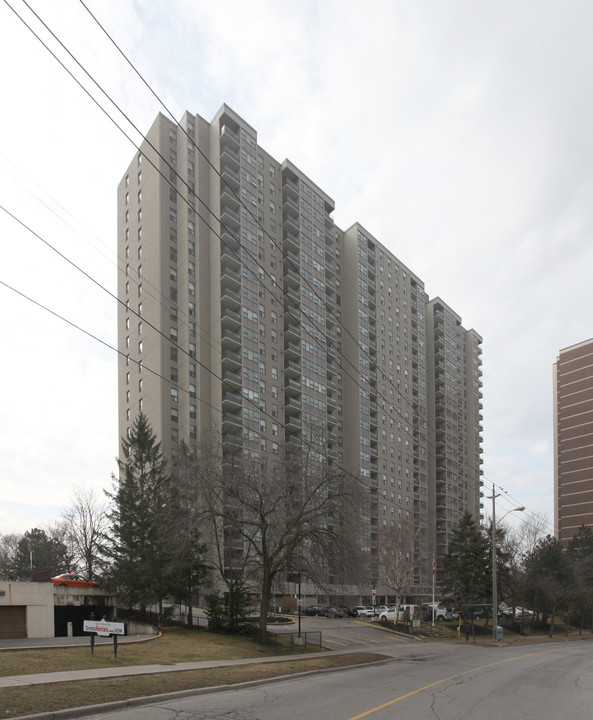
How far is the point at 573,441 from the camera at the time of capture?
477ft

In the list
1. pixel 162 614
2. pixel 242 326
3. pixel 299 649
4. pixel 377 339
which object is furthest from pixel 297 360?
pixel 299 649

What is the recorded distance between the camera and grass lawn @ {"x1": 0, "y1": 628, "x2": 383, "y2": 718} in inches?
488

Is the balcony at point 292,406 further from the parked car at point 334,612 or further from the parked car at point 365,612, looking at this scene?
the parked car at point 334,612

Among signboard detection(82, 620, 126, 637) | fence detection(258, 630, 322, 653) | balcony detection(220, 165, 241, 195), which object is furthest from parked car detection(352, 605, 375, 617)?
balcony detection(220, 165, 241, 195)

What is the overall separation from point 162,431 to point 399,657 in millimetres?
42501

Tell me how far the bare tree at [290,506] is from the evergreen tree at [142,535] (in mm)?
3797

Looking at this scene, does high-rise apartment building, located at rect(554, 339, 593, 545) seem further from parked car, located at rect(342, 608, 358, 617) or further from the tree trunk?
the tree trunk

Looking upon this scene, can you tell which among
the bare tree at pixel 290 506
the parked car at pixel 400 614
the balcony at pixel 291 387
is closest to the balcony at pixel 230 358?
the balcony at pixel 291 387

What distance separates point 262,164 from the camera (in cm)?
8262

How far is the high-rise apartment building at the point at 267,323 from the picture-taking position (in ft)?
230

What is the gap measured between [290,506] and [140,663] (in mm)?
11705

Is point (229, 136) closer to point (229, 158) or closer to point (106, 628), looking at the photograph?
point (229, 158)

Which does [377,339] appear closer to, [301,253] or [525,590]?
[301,253]

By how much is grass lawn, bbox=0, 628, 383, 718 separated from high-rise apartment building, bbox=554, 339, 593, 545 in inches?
5071
